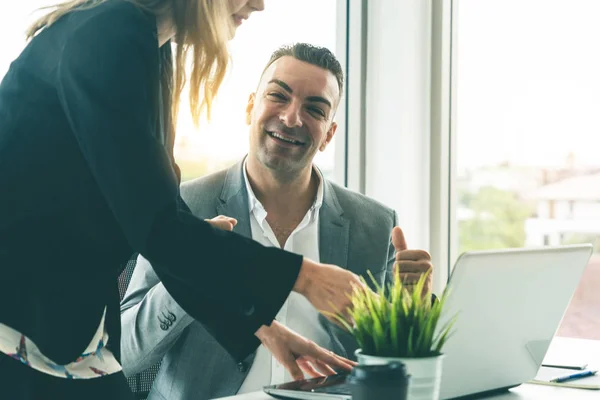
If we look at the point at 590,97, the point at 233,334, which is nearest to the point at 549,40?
the point at 590,97

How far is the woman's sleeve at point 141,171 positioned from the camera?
1.12 meters

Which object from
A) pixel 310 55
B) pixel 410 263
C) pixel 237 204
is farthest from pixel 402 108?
pixel 410 263

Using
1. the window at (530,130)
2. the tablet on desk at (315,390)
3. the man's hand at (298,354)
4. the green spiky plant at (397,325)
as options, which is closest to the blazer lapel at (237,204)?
the man's hand at (298,354)

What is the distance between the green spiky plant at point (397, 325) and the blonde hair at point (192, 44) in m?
0.49

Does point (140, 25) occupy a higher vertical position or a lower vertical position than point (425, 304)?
higher

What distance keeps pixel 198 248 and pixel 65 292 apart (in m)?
0.23

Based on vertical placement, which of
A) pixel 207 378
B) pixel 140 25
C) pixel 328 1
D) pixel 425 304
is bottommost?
pixel 207 378

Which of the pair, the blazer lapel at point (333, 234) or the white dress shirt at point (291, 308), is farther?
the blazer lapel at point (333, 234)

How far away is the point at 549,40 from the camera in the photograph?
3080 mm

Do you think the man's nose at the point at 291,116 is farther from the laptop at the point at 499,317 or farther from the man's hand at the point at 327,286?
the man's hand at the point at 327,286

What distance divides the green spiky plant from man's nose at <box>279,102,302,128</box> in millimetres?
1238

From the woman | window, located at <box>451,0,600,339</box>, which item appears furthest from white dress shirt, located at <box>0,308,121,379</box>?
window, located at <box>451,0,600,339</box>

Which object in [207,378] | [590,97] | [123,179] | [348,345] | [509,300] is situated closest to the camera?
[123,179]

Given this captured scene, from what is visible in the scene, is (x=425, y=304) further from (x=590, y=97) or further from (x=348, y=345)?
(x=590, y=97)
